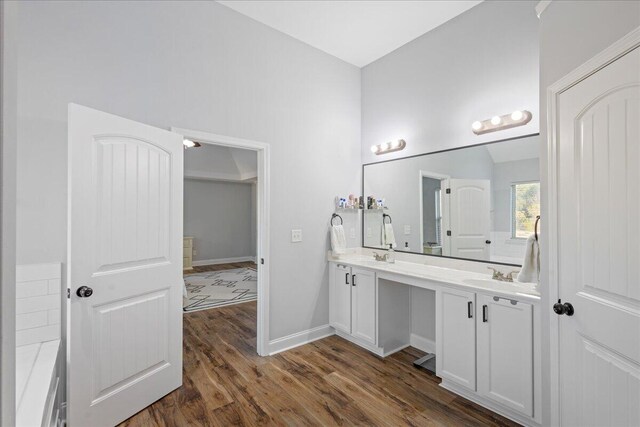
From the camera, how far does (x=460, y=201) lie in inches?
110

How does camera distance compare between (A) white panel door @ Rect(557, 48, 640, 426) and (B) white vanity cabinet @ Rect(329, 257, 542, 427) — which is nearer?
(A) white panel door @ Rect(557, 48, 640, 426)

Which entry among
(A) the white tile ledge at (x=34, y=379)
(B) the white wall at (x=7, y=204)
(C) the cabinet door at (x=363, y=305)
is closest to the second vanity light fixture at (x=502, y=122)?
(C) the cabinet door at (x=363, y=305)

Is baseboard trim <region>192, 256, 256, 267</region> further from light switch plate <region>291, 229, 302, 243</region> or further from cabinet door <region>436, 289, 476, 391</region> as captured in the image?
cabinet door <region>436, 289, 476, 391</region>

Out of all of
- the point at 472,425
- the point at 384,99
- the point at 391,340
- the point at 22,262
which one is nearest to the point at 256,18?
the point at 384,99

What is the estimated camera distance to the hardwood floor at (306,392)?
1.99 m

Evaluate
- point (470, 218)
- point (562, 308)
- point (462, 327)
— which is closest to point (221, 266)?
point (470, 218)

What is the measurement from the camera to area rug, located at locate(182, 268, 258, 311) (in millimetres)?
4539

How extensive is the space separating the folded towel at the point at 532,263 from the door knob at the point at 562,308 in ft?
1.34

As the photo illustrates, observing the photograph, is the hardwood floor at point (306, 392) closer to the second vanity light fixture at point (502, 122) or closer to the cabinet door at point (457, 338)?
the cabinet door at point (457, 338)

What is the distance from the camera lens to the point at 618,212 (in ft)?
4.03

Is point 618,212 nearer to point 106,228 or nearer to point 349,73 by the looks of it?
point 106,228

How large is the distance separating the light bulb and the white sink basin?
1241 millimetres

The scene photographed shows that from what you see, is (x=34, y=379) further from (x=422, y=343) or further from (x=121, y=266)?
(x=422, y=343)

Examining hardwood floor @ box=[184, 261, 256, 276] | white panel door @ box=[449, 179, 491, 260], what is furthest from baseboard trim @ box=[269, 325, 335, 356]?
hardwood floor @ box=[184, 261, 256, 276]
